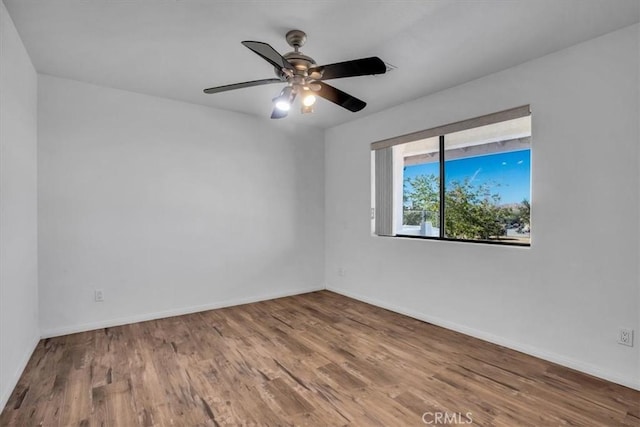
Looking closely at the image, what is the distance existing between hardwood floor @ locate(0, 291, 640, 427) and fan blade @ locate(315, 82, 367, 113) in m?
2.08

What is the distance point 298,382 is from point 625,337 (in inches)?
90.4

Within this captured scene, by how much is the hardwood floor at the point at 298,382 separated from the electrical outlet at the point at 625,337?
0.30m

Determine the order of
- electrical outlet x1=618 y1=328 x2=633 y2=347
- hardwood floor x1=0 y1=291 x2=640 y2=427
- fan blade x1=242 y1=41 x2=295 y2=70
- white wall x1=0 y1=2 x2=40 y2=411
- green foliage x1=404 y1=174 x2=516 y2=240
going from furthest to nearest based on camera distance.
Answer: green foliage x1=404 y1=174 x2=516 y2=240, electrical outlet x1=618 y1=328 x2=633 y2=347, white wall x1=0 y1=2 x2=40 y2=411, hardwood floor x1=0 y1=291 x2=640 y2=427, fan blade x1=242 y1=41 x2=295 y2=70

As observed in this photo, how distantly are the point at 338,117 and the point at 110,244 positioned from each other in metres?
3.09

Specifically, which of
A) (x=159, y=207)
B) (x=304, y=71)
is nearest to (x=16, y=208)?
(x=159, y=207)

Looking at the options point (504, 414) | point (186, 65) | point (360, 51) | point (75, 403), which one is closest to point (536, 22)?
point (360, 51)

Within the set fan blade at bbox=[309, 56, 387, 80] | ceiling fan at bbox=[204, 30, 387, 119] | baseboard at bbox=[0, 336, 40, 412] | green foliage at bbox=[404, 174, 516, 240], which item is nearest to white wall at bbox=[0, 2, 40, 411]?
baseboard at bbox=[0, 336, 40, 412]

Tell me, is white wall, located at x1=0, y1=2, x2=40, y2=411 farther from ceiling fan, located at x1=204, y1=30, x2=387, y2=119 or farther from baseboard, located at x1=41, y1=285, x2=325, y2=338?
ceiling fan, located at x1=204, y1=30, x2=387, y2=119

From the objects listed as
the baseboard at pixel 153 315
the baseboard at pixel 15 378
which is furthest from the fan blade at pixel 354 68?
the baseboard at pixel 153 315

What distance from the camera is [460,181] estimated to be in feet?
11.6

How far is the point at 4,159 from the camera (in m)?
2.05

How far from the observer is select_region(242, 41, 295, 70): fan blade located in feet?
5.87

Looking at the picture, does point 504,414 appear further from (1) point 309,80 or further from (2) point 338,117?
(2) point 338,117

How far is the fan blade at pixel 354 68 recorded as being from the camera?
1.95 metres
